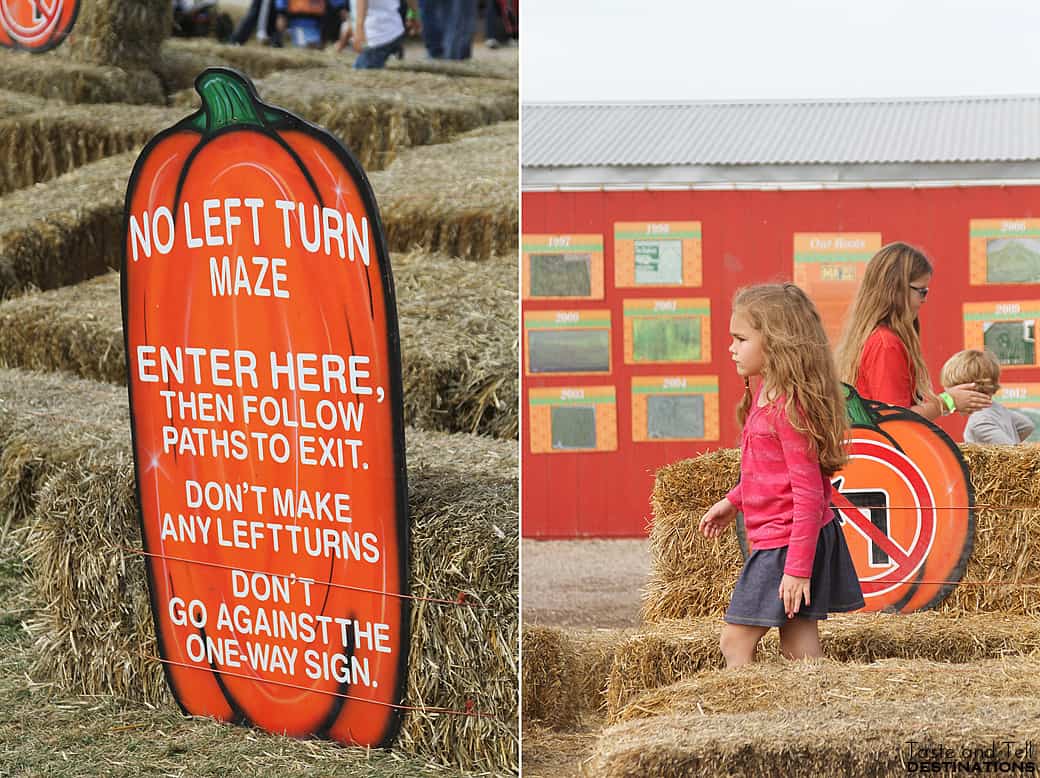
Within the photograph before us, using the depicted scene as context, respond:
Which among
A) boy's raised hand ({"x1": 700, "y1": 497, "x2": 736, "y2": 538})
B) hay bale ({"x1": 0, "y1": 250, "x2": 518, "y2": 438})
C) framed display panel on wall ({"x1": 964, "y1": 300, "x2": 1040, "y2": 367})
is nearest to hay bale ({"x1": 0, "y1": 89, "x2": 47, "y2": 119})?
hay bale ({"x1": 0, "y1": 250, "x2": 518, "y2": 438})

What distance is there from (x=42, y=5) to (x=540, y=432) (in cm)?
353

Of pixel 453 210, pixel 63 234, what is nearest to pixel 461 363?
pixel 453 210

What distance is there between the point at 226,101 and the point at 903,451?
6.68ft

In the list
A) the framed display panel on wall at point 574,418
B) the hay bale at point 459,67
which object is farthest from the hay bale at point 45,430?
the hay bale at point 459,67

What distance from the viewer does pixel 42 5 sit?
12.7ft

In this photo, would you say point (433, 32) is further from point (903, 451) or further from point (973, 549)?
point (973, 549)

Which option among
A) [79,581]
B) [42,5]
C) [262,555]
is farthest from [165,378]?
[42,5]

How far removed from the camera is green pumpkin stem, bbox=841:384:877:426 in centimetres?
366

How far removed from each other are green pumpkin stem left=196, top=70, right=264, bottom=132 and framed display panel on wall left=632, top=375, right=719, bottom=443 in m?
3.84

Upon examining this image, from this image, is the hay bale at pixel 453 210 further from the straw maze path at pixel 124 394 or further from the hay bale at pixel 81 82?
the hay bale at pixel 81 82

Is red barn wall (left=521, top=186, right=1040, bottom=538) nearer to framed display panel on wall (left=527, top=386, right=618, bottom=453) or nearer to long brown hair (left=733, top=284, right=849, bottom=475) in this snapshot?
framed display panel on wall (left=527, top=386, right=618, bottom=453)

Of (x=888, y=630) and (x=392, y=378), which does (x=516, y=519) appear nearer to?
(x=392, y=378)

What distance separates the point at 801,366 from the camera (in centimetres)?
285

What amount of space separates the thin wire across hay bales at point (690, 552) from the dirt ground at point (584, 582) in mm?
949
